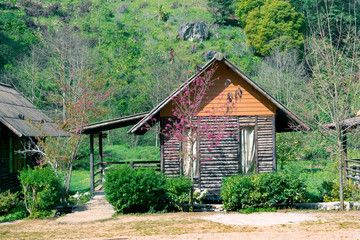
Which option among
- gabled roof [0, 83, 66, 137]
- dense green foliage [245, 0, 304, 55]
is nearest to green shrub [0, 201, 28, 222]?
gabled roof [0, 83, 66, 137]

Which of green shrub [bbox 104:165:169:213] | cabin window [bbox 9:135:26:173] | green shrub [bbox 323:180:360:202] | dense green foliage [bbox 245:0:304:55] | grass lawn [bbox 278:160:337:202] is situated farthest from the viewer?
dense green foliage [bbox 245:0:304:55]

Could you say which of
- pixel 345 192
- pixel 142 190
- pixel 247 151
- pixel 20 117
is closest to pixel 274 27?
pixel 247 151

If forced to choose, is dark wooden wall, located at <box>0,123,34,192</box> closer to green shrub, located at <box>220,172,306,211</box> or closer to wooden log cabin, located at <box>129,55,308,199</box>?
wooden log cabin, located at <box>129,55,308,199</box>

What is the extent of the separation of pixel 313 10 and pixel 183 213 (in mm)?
49890

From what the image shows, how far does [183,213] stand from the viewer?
41.8 feet

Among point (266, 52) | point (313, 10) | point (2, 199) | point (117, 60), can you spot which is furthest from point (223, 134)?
point (313, 10)

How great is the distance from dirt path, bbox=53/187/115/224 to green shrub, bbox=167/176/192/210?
2147 millimetres

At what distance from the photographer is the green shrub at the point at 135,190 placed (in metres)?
12.4

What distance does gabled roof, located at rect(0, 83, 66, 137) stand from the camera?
46.6 ft

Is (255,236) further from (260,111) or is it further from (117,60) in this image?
(117,60)

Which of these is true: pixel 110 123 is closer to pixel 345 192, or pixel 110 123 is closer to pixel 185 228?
pixel 185 228

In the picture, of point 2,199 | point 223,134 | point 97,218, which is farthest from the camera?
point 223,134

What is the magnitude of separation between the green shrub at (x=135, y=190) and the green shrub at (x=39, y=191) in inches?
88.7

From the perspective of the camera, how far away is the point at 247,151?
589 inches
